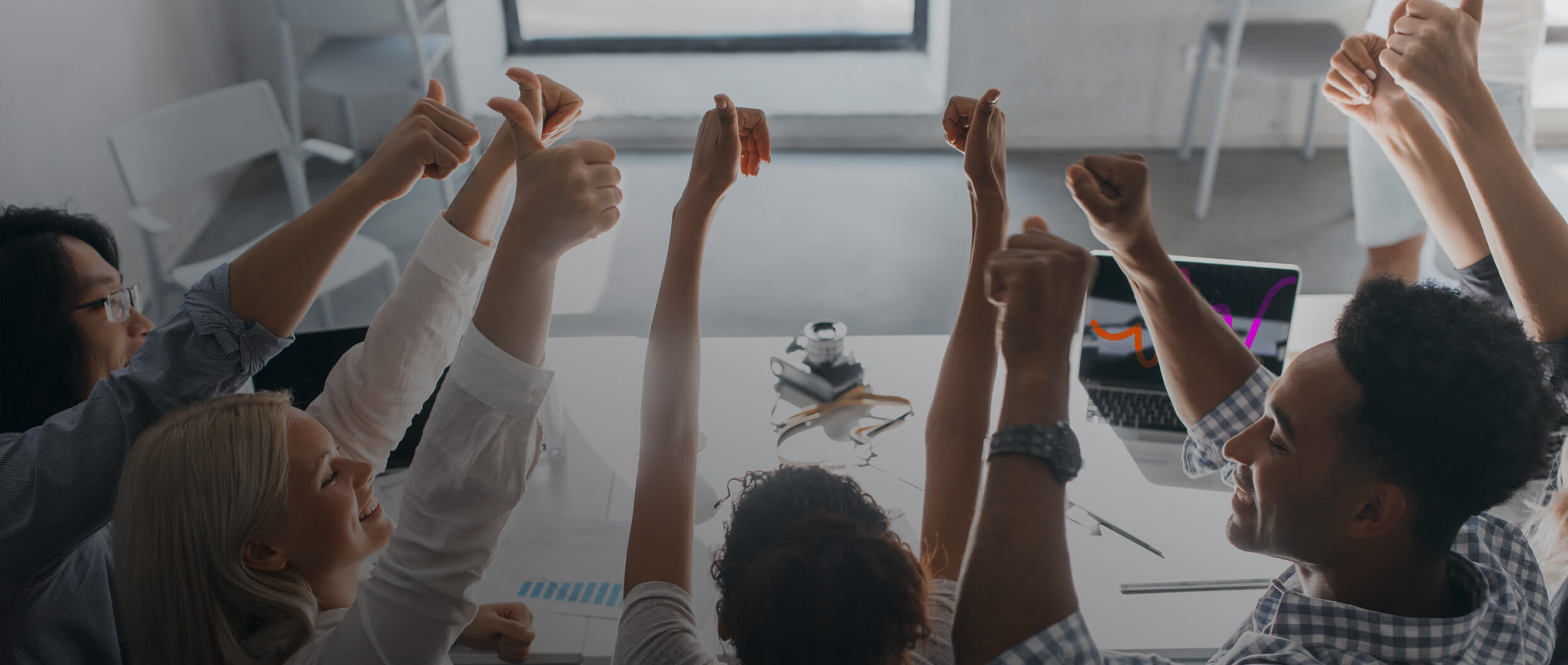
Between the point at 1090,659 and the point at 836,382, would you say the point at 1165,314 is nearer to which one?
the point at 1090,659

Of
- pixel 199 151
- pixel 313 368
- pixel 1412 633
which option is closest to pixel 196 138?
pixel 199 151

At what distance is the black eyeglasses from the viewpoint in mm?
1279

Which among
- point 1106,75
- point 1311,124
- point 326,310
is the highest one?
point 1106,75

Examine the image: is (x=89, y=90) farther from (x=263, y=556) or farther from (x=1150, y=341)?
(x=1150, y=341)

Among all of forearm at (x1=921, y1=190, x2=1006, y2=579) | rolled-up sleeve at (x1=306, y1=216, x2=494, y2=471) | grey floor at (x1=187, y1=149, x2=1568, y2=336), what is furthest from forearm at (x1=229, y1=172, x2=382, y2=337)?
grey floor at (x1=187, y1=149, x2=1568, y2=336)

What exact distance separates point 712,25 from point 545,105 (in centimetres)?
387

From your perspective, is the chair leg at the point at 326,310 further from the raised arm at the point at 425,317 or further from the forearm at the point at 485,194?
the forearm at the point at 485,194

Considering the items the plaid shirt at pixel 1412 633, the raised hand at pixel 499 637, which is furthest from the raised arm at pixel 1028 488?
the raised hand at pixel 499 637

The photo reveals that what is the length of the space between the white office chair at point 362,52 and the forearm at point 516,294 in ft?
8.60

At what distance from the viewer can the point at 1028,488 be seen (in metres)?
0.80

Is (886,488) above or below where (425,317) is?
below

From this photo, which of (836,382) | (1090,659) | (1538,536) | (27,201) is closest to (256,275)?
A: (1090,659)

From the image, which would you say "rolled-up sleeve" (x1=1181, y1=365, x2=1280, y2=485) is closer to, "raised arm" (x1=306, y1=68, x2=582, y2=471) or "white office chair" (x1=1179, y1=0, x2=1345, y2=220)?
"raised arm" (x1=306, y1=68, x2=582, y2=471)

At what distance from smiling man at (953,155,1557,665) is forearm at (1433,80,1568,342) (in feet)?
1.02
